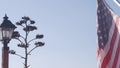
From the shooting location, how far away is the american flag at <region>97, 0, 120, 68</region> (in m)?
11.7

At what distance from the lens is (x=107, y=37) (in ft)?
39.1

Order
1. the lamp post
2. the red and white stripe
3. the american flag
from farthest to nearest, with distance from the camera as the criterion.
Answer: the lamp post
the american flag
the red and white stripe

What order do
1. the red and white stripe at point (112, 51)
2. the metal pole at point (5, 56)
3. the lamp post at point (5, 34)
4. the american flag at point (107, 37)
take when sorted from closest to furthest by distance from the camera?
the red and white stripe at point (112, 51), the american flag at point (107, 37), the metal pole at point (5, 56), the lamp post at point (5, 34)

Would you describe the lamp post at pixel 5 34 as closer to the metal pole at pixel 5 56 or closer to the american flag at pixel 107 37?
the metal pole at pixel 5 56

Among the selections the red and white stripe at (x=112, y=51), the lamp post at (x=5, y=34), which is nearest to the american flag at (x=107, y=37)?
the red and white stripe at (x=112, y=51)

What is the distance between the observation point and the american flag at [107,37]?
11.7m

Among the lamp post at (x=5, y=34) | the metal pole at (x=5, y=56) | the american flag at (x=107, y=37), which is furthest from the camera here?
the lamp post at (x=5, y=34)

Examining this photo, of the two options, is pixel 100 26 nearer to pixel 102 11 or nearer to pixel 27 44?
pixel 102 11

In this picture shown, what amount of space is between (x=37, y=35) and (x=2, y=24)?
26435 millimetres

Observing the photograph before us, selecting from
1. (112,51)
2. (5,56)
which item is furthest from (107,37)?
(5,56)

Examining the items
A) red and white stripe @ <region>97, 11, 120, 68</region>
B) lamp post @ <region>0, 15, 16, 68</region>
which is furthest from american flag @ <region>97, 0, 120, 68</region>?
lamp post @ <region>0, 15, 16, 68</region>

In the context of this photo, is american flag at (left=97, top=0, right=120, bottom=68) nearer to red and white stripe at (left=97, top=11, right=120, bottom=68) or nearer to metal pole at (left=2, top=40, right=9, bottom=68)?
red and white stripe at (left=97, top=11, right=120, bottom=68)

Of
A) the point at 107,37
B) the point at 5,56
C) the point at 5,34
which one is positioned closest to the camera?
the point at 107,37

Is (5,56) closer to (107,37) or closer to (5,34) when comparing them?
(5,34)
